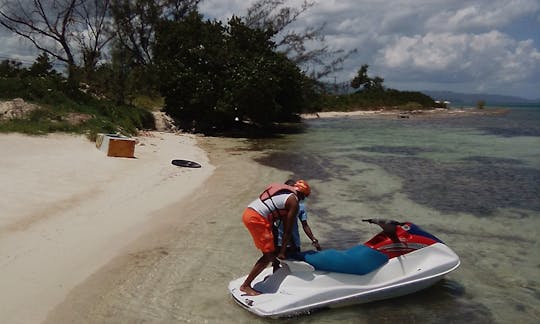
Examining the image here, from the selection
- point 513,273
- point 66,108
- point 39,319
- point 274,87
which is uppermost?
point 274,87

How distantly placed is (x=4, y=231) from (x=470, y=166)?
16477 mm

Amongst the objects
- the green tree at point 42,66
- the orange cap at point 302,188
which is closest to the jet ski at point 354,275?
the orange cap at point 302,188

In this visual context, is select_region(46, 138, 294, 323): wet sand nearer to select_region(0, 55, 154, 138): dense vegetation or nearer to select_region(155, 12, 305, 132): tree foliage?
select_region(0, 55, 154, 138): dense vegetation

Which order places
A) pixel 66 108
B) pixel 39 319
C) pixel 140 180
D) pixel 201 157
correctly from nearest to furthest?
1. pixel 39 319
2. pixel 140 180
3. pixel 201 157
4. pixel 66 108

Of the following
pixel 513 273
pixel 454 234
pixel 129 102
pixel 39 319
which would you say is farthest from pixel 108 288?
pixel 129 102

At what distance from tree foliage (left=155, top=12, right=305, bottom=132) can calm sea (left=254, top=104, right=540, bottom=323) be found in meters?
3.35

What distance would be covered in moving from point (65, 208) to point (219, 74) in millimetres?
20643

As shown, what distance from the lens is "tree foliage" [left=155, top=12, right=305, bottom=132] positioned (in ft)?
92.0

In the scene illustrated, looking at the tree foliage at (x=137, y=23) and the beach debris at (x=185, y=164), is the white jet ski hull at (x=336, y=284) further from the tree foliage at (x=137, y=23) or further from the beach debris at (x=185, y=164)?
the tree foliage at (x=137, y=23)

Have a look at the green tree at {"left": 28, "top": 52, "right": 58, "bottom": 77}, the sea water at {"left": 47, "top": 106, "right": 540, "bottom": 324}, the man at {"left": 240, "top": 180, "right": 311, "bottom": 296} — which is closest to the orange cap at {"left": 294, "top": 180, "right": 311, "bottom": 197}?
the man at {"left": 240, "top": 180, "right": 311, "bottom": 296}

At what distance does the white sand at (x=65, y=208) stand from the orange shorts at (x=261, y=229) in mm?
2669

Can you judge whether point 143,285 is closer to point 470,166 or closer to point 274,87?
point 470,166

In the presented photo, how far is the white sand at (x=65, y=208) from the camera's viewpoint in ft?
22.2

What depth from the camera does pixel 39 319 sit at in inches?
232
